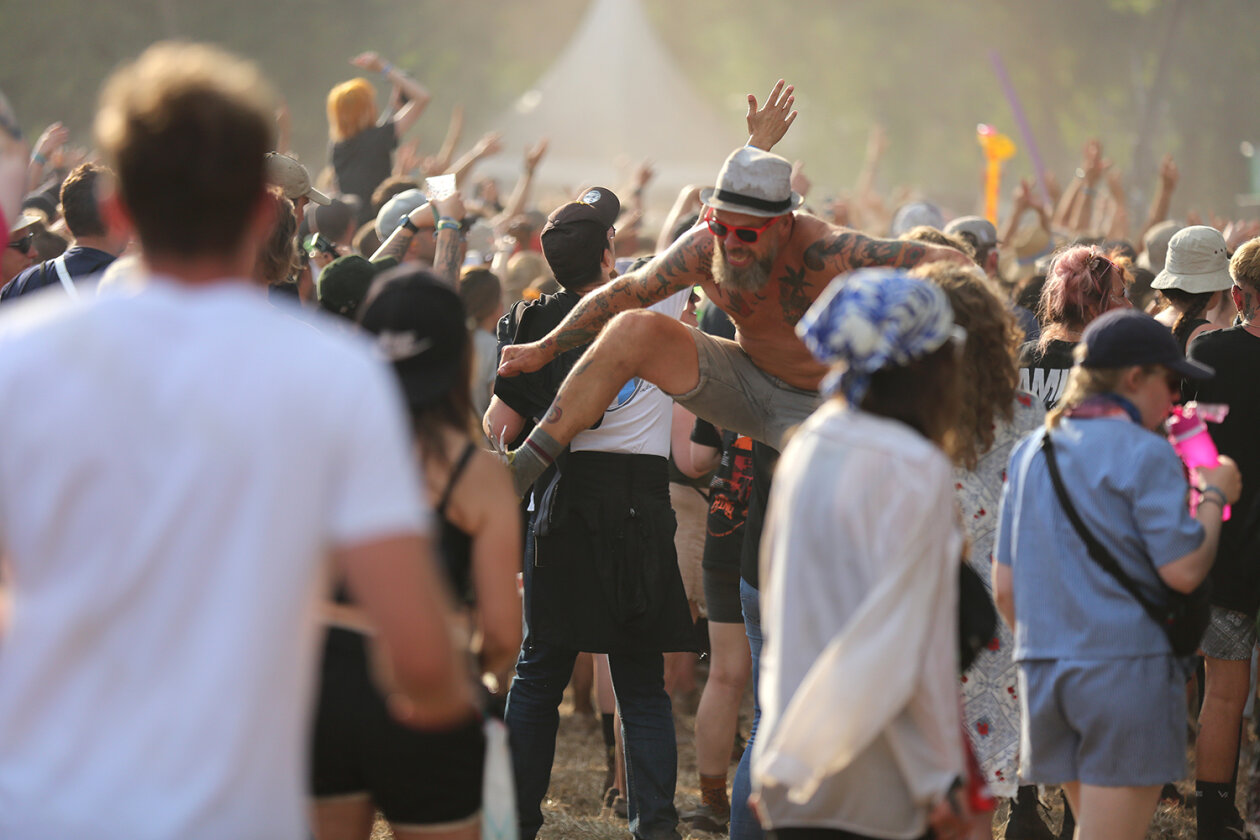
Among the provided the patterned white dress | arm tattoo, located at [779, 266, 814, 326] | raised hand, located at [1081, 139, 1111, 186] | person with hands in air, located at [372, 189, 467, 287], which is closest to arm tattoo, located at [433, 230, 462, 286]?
person with hands in air, located at [372, 189, 467, 287]

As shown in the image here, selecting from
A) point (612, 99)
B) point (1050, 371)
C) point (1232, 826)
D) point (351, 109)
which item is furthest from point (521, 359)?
point (612, 99)

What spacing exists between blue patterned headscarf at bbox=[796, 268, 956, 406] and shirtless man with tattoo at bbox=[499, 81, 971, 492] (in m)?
1.51

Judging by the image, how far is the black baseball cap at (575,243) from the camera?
16.3 feet

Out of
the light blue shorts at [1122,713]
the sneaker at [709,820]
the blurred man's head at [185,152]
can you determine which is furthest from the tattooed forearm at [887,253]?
the blurred man's head at [185,152]

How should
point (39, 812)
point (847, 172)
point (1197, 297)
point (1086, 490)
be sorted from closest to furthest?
point (39, 812)
point (1086, 490)
point (1197, 297)
point (847, 172)

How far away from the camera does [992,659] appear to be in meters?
4.10

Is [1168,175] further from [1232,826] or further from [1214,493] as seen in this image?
[1214,493]

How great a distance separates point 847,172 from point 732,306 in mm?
52538

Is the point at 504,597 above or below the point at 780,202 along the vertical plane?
below

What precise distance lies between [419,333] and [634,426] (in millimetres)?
2238

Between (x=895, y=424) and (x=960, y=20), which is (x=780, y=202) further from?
(x=960, y=20)

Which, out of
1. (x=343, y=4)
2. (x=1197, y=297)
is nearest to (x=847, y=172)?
(x=343, y=4)

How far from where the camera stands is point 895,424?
2727mm

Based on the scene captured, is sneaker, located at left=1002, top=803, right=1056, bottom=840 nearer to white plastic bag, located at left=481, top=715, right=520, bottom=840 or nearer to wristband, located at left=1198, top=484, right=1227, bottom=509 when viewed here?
wristband, located at left=1198, top=484, right=1227, bottom=509
